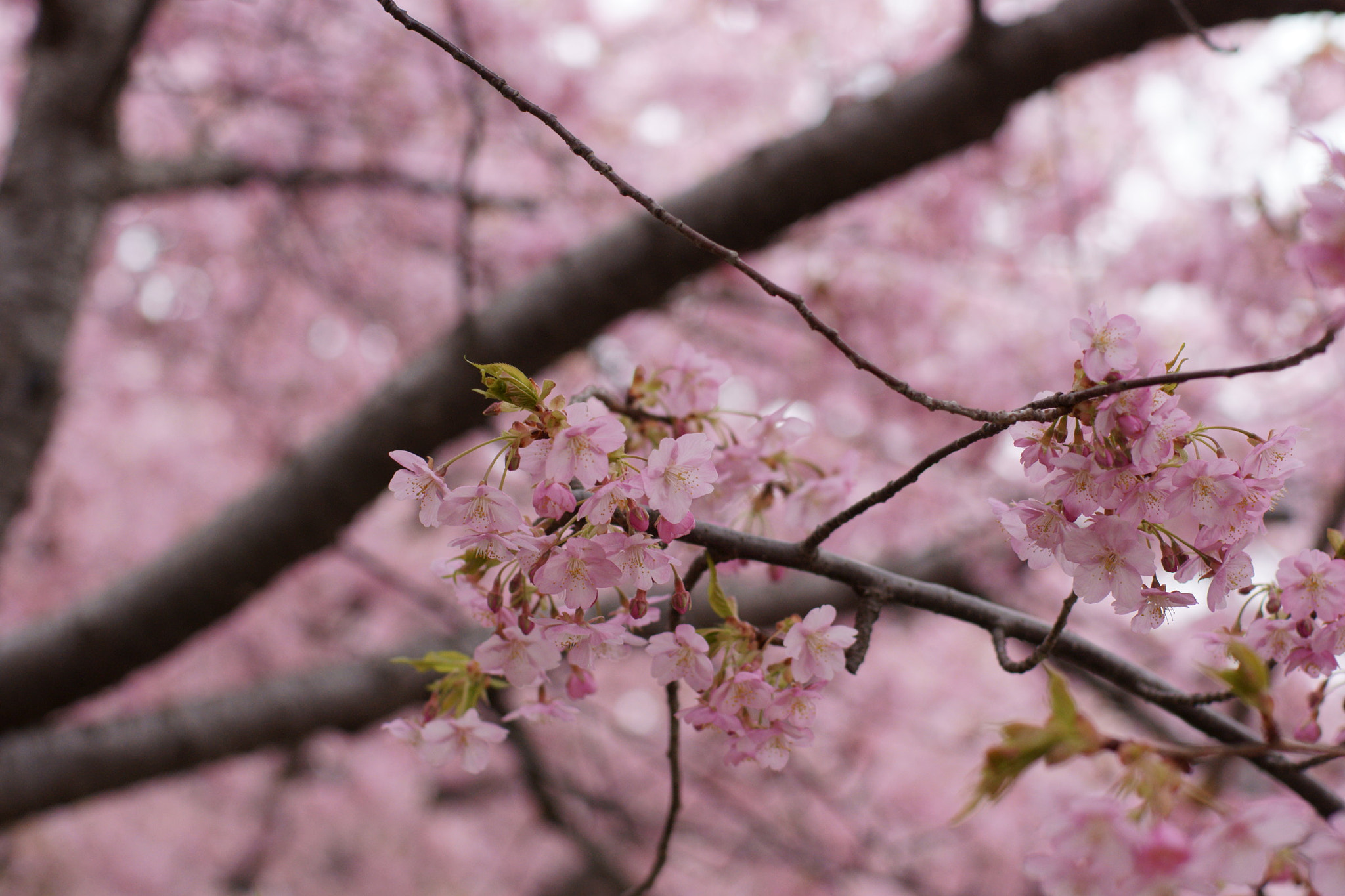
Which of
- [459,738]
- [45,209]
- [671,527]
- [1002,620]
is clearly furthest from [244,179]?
[1002,620]

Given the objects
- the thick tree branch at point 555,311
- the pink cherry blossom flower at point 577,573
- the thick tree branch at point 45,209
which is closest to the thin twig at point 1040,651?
the pink cherry blossom flower at point 577,573

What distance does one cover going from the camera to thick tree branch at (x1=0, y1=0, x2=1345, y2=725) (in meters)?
1.67

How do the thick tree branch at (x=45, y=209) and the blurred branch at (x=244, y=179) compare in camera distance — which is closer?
the thick tree branch at (x=45, y=209)

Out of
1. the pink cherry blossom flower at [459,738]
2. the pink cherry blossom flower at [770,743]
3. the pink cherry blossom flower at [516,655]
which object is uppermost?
the pink cherry blossom flower at [516,655]

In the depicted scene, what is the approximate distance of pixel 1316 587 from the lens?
0.69m

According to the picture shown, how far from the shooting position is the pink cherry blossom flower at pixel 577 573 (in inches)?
24.3

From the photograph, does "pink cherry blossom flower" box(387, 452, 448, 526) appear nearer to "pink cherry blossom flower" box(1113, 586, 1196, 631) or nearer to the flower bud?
the flower bud

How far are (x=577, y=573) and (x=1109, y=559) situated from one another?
1.40 feet

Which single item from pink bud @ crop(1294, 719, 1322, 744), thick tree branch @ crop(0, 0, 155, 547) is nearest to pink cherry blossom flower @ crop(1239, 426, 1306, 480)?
pink bud @ crop(1294, 719, 1322, 744)

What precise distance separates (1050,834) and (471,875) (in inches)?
400

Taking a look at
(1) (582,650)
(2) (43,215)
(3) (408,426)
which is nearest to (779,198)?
(3) (408,426)

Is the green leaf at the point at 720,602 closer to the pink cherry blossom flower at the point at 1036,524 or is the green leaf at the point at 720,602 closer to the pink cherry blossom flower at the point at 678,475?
the pink cherry blossom flower at the point at 678,475

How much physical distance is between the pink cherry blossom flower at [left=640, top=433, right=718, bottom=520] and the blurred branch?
262 centimetres

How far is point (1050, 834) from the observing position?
51 centimetres
